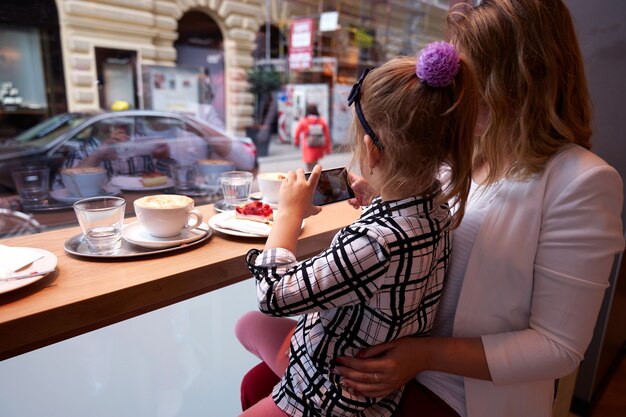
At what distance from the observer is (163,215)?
78cm

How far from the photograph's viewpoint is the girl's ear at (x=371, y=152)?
681 mm

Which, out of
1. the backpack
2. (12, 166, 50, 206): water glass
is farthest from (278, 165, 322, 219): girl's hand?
the backpack

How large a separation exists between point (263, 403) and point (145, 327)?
0.39 m

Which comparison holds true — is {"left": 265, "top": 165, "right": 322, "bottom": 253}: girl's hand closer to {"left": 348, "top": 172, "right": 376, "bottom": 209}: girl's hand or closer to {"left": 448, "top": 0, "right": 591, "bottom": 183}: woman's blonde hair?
{"left": 348, "top": 172, "right": 376, "bottom": 209}: girl's hand

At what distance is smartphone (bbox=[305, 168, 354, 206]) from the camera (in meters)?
0.96

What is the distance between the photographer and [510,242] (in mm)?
713

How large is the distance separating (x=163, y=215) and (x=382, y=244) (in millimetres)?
408

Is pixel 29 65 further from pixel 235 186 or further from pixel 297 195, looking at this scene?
pixel 297 195

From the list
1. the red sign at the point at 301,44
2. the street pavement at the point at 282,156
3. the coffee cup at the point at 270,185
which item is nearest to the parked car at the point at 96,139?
the coffee cup at the point at 270,185

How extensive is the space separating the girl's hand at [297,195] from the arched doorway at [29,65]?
7.46ft

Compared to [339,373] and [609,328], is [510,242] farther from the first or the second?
[609,328]

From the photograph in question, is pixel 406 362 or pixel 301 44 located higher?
pixel 301 44

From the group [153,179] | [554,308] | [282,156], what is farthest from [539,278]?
[282,156]

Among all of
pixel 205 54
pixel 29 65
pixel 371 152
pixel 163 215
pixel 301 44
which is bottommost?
pixel 163 215
